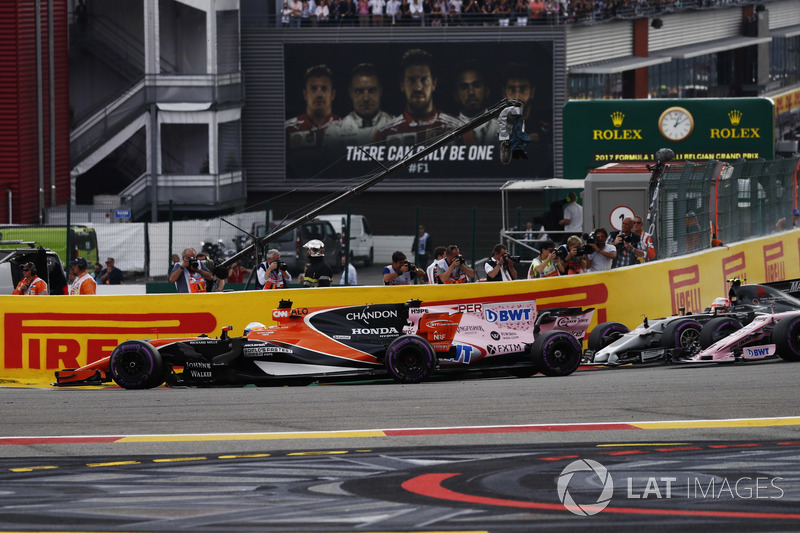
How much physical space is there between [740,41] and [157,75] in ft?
93.7

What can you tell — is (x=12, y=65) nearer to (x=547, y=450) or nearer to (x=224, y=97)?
(x=224, y=97)

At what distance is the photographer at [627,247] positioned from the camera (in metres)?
17.9

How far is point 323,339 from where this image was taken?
539 inches

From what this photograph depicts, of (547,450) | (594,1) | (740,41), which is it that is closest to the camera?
(547,450)

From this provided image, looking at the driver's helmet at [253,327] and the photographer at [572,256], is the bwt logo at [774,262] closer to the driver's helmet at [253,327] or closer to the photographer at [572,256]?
the photographer at [572,256]

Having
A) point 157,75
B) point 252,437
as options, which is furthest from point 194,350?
point 157,75

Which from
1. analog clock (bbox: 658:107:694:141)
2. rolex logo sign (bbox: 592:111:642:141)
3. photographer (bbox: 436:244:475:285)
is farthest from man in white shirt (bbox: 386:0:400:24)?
photographer (bbox: 436:244:475:285)

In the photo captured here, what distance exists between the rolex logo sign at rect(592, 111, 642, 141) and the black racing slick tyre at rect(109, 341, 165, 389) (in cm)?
1316

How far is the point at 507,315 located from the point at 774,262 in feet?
33.2

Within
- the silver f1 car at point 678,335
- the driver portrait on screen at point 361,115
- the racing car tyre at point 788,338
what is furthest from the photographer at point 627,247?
the driver portrait on screen at point 361,115

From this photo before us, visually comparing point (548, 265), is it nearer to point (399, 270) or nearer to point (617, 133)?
point (399, 270)

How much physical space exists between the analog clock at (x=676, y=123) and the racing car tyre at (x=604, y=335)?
9.79 meters

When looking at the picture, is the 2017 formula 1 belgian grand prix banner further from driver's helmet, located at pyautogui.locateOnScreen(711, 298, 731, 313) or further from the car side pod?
the car side pod

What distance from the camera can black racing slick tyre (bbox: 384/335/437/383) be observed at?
44.3 feet
